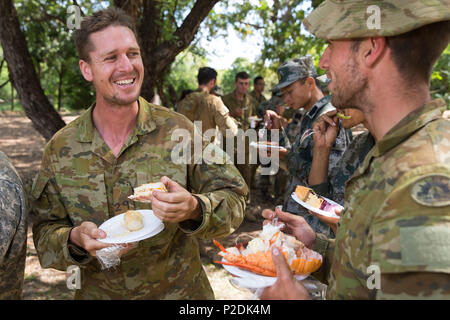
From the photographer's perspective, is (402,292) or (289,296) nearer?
(402,292)

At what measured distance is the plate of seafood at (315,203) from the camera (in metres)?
2.22

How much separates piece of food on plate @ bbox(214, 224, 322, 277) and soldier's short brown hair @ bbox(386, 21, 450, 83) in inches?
34.1

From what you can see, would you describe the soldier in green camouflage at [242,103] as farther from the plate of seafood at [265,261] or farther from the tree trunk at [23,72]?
the plate of seafood at [265,261]

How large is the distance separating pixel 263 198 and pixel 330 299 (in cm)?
705

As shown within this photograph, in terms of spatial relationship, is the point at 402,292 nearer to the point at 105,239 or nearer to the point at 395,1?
the point at 395,1

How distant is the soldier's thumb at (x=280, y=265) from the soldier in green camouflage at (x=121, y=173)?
66 centimetres

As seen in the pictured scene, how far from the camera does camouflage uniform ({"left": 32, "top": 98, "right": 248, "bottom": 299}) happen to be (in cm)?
235

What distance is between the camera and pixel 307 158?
3602 mm

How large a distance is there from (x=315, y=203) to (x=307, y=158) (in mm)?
1293

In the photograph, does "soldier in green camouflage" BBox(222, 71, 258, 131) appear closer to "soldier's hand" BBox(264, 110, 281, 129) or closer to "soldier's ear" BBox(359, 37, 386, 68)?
"soldier's hand" BBox(264, 110, 281, 129)

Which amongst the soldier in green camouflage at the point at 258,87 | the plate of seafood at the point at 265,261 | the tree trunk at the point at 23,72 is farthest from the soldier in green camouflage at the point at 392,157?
the soldier in green camouflage at the point at 258,87

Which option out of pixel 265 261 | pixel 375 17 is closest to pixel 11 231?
pixel 265 261
